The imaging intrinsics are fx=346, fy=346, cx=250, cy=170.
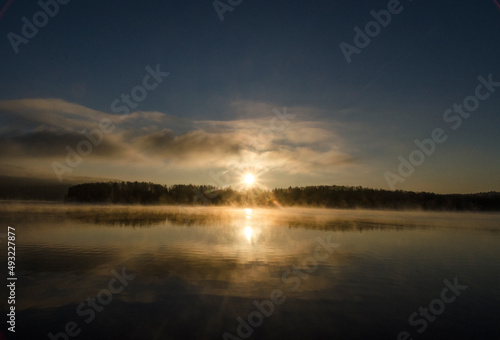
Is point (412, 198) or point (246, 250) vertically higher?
point (412, 198)

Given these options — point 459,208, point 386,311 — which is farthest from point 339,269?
point 459,208

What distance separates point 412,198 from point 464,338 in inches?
6512

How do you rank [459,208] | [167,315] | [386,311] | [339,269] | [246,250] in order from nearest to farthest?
1. [167,315]
2. [386,311]
3. [339,269]
4. [246,250]
5. [459,208]

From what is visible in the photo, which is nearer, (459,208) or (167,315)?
(167,315)

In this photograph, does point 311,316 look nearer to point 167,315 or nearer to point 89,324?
point 167,315

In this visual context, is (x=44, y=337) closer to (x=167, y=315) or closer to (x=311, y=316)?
(x=167, y=315)

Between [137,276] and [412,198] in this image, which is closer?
[137,276]

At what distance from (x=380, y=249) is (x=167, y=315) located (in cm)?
2156

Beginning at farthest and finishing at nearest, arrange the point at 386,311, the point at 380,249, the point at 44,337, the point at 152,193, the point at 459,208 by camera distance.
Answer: the point at 152,193
the point at 459,208
the point at 380,249
the point at 386,311
the point at 44,337

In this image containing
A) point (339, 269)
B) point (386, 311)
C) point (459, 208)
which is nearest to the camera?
point (386, 311)

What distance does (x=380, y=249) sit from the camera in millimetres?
A: 28922

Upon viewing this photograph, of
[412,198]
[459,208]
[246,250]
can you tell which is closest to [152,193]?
[412,198]

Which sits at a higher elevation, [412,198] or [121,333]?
[412,198]

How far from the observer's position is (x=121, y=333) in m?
11.0
